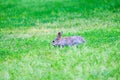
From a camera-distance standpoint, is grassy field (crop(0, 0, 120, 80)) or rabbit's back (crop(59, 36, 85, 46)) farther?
rabbit's back (crop(59, 36, 85, 46))

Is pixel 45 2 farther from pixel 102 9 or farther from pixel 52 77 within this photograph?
pixel 52 77

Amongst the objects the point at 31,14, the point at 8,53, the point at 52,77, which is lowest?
the point at 31,14

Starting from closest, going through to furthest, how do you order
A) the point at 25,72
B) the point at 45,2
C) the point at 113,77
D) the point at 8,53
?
the point at 113,77
the point at 25,72
the point at 8,53
the point at 45,2

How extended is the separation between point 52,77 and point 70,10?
92.8ft

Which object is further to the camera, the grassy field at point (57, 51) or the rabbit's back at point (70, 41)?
the rabbit's back at point (70, 41)

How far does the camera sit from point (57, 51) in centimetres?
1581

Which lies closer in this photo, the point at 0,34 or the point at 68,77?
the point at 68,77

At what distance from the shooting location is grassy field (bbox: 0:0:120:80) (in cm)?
1174

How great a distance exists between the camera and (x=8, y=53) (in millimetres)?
17297

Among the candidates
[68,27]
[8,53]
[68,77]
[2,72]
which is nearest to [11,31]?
[68,27]

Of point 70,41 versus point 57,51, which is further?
point 70,41

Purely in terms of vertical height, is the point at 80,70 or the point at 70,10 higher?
the point at 80,70

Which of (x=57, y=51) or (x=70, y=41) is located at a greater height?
(x=57, y=51)

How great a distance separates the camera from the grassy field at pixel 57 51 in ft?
38.5
